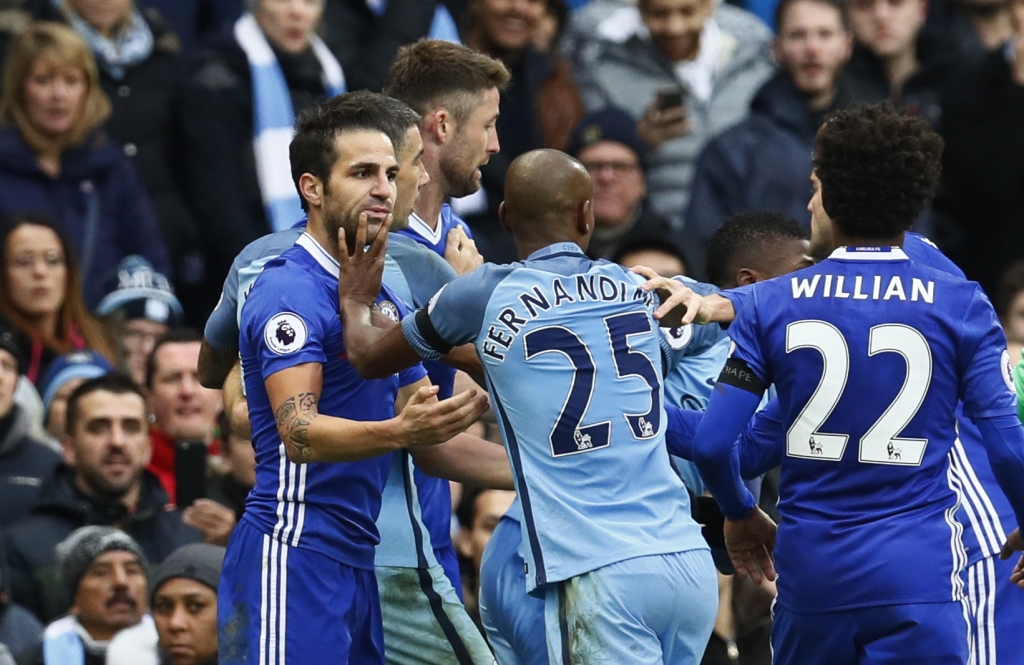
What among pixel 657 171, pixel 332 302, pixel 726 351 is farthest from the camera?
pixel 657 171

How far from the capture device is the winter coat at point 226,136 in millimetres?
10594

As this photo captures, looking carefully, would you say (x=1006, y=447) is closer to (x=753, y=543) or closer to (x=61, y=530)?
(x=753, y=543)

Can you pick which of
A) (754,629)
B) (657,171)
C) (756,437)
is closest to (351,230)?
(756,437)

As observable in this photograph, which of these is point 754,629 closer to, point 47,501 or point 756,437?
point 756,437

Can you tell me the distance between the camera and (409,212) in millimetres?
6258

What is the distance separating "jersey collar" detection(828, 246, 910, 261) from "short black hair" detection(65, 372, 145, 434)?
15.1ft

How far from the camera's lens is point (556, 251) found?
5629 millimetres

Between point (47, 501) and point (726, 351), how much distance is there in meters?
3.69

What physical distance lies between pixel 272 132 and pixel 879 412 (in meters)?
5.92

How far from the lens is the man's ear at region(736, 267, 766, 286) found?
6781 millimetres

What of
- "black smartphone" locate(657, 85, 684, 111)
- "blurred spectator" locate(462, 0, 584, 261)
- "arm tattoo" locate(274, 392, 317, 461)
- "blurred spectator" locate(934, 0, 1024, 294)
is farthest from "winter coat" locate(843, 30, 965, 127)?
"arm tattoo" locate(274, 392, 317, 461)

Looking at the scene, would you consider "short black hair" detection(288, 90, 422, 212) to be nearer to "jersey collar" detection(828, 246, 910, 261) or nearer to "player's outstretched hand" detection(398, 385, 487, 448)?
"player's outstretched hand" detection(398, 385, 487, 448)

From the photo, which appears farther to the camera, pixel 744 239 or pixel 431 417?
pixel 744 239

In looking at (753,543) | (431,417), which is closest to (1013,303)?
(753,543)
